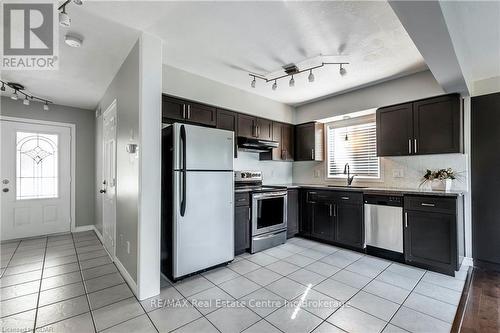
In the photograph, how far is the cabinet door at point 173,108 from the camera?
10.1 ft

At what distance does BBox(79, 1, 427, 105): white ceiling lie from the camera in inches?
78.7

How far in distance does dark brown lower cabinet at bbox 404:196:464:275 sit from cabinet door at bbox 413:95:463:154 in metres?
0.71

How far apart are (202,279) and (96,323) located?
1.07 metres

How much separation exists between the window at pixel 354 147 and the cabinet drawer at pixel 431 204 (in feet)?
3.24

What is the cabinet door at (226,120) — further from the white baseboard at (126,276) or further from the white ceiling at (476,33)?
the white ceiling at (476,33)

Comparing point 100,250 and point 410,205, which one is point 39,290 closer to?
point 100,250

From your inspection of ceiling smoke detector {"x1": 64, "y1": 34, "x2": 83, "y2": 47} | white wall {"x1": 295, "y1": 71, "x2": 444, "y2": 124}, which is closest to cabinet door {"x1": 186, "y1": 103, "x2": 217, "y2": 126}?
ceiling smoke detector {"x1": 64, "y1": 34, "x2": 83, "y2": 47}

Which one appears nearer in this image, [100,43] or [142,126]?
[142,126]

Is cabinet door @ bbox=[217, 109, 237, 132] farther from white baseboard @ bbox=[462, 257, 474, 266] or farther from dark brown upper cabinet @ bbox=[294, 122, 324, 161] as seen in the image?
white baseboard @ bbox=[462, 257, 474, 266]

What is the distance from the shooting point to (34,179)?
4344 millimetres

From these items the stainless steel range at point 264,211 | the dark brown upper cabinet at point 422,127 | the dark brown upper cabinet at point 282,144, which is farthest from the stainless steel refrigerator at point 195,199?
the dark brown upper cabinet at point 422,127

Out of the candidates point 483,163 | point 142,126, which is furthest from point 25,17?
point 483,163

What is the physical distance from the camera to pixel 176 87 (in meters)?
3.20

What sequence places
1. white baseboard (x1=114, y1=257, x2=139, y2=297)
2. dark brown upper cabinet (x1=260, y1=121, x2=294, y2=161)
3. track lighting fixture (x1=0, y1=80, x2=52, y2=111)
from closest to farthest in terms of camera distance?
white baseboard (x1=114, y1=257, x2=139, y2=297)
track lighting fixture (x1=0, y1=80, x2=52, y2=111)
dark brown upper cabinet (x1=260, y1=121, x2=294, y2=161)
